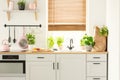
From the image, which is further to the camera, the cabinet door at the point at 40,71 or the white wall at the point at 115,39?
the cabinet door at the point at 40,71

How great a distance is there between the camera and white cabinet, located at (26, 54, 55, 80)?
4.66 meters

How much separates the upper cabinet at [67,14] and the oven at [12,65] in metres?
0.89

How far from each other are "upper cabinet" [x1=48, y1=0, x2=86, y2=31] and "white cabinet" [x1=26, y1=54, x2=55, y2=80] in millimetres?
757

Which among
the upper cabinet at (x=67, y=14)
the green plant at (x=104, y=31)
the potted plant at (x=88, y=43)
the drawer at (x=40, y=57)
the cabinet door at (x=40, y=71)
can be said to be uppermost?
the upper cabinet at (x=67, y=14)

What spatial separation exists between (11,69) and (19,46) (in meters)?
0.48

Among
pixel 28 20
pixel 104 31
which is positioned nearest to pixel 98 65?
pixel 104 31

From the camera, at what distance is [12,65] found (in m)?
4.73

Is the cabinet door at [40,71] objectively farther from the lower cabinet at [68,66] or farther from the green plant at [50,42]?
the green plant at [50,42]

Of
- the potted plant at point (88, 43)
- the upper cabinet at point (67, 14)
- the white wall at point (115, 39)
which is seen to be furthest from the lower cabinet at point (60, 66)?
the white wall at point (115, 39)

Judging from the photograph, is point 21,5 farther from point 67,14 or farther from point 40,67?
point 40,67

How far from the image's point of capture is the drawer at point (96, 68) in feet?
15.2

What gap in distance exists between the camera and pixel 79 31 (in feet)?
17.2

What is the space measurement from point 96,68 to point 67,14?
117cm

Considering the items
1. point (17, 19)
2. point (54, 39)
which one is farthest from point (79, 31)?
point (17, 19)
